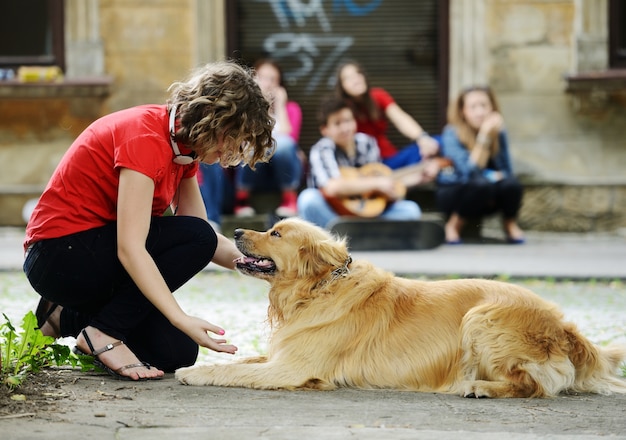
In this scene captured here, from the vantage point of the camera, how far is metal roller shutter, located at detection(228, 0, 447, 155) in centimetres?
1255

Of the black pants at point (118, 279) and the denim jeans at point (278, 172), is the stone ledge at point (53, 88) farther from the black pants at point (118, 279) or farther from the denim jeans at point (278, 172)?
the black pants at point (118, 279)

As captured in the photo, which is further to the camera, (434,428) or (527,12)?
(527,12)

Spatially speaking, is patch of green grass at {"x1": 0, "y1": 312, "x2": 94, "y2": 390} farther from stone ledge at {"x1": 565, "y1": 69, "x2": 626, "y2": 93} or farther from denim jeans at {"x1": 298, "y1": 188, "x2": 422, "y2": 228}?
stone ledge at {"x1": 565, "y1": 69, "x2": 626, "y2": 93}

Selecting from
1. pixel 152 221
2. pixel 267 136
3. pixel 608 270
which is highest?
pixel 267 136

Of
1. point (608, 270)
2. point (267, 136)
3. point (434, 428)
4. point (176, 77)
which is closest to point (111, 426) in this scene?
point (434, 428)

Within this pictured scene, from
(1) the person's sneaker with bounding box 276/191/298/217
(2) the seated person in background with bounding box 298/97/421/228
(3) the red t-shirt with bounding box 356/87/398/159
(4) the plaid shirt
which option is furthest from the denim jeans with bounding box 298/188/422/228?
(3) the red t-shirt with bounding box 356/87/398/159

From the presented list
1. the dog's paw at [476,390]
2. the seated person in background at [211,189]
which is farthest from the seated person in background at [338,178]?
the dog's paw at [476,390]

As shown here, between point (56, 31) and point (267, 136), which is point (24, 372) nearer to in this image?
point (267, 136)

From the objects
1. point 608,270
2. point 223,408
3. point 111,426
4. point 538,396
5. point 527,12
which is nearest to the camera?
point 111,426

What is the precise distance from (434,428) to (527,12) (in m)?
9.08

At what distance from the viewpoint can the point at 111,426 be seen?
12.1 ft

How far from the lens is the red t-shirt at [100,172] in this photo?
14.3 ft

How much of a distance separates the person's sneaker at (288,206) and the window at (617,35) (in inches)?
160

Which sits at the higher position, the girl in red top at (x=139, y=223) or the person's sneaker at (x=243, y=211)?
the girl in red top at (x=139, y=223)
